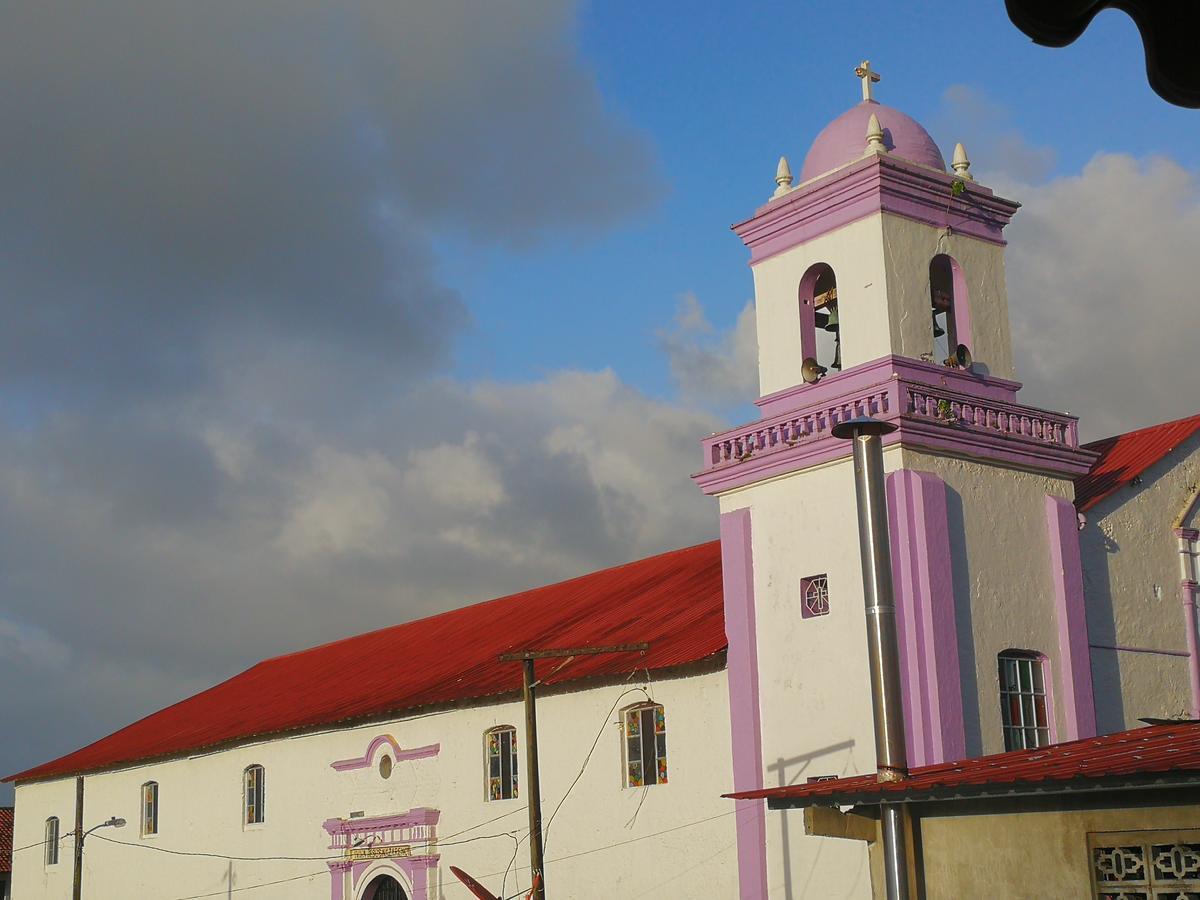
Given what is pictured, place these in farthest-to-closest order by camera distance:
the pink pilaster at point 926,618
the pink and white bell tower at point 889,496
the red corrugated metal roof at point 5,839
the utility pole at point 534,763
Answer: the red corrugated metal roof at point 5,839 → the utility pole at point 534,763 → the pink and white bell tower at point 889,496 → the pink pilaster at point 926,618

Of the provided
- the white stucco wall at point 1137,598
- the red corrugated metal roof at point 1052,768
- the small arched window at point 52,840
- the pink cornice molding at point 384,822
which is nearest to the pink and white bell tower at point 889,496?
the white stucco wall at point 1137,598

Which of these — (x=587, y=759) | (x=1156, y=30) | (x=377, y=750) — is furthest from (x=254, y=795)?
(x=1156, y=30)

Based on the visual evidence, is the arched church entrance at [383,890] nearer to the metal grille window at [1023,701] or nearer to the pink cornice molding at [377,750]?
the pink cornice molding at [377,750]

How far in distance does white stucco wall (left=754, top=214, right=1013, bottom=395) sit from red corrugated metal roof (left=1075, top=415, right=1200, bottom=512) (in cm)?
224

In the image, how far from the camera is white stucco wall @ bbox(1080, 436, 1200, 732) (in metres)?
19.8

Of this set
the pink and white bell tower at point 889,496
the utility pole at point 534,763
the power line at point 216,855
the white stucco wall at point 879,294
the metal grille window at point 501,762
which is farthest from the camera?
the power line at point 216,855

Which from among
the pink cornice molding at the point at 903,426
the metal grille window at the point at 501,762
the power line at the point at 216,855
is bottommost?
the power line at the point at 216,855

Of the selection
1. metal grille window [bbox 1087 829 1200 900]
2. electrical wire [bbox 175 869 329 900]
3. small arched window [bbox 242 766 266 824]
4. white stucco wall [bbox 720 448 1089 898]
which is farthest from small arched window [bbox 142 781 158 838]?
metal grille window [bbox 1087 829 1200 900]

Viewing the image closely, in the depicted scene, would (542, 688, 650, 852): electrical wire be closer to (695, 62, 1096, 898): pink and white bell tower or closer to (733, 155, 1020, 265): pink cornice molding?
(695, 62, 1096, 898): pink and white bell tower

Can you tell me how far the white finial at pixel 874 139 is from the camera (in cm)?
1895

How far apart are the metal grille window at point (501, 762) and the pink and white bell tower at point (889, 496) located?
17.4 ft

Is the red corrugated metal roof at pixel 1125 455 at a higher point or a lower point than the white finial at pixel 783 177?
lower

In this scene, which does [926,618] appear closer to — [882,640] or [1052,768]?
[882,640]

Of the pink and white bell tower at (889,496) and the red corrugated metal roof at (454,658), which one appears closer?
the pink and white bell tower at (889,496)
